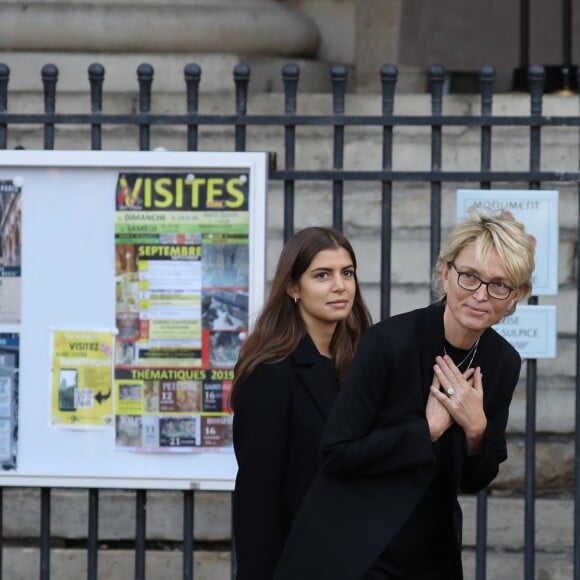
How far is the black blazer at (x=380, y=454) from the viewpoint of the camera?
3.37 metres

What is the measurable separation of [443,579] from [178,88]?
14.5 ft

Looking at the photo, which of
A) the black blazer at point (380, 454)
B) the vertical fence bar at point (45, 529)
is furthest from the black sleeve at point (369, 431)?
the vertical fence bar at point (45, 529)

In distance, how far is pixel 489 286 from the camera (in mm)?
3318

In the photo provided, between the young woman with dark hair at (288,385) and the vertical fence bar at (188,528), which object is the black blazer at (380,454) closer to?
the young woman with dark hair at (288,385)

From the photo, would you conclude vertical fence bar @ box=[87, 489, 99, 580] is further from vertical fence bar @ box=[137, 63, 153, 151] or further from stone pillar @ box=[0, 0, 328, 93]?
stone pillar @ box=[0, 0, 328, 93]

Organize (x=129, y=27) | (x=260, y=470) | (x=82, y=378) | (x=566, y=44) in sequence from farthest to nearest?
(x=566, y=44), (x=129, y=27), (x=82, y=378), (x=260, y=470)

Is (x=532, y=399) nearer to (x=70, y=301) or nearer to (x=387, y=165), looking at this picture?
(x=387, y=165)

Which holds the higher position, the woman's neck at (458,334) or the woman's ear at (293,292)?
the woman's ear at (293,292)

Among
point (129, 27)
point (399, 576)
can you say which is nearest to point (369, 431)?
point (399, 576)

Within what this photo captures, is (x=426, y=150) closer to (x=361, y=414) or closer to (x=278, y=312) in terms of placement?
(x=278, y=312)

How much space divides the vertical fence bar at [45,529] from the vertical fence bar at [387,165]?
1.31 m

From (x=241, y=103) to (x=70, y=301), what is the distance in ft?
2.90

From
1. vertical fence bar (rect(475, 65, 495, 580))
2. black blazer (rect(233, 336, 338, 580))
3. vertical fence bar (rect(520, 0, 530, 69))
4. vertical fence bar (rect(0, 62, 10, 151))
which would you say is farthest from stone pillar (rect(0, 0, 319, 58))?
black blazer (rect(233, 336, 338, 580))

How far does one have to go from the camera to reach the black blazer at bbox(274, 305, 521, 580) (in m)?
3.37
